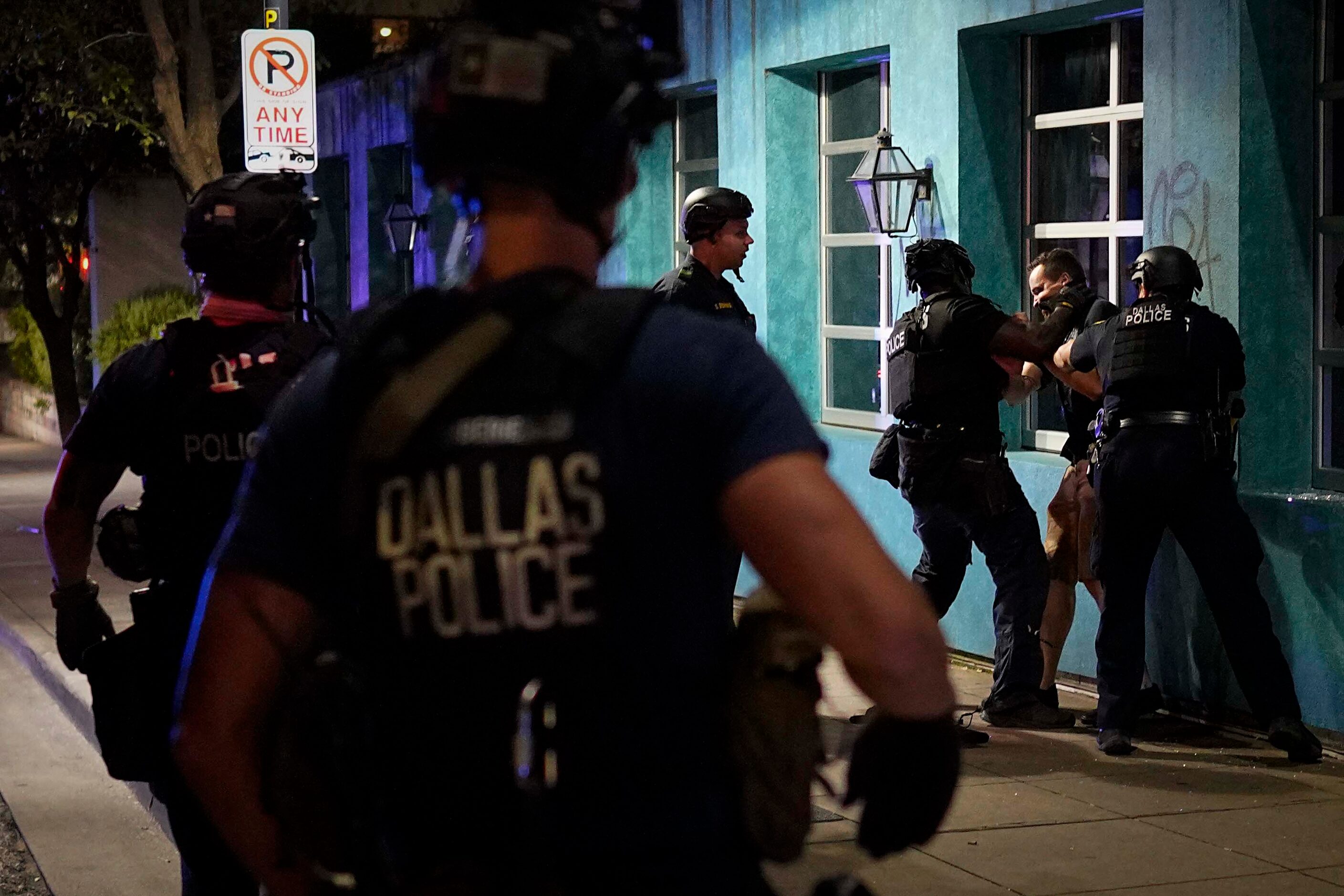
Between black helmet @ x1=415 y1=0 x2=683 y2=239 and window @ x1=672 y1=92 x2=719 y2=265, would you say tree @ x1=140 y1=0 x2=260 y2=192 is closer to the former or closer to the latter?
window @ x1=672 y1=92 x2=719 y2=265

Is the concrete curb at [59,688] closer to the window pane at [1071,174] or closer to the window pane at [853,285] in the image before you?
the window pane at [853,285]

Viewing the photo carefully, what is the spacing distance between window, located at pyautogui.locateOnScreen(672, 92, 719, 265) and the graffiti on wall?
14.6 ft

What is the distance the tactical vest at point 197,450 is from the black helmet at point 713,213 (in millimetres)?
3792

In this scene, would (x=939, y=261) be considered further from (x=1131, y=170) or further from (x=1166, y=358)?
(x=1131, y=170)

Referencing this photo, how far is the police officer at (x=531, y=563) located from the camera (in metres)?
1.90

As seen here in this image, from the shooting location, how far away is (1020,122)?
936 cm

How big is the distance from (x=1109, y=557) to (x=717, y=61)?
530cm

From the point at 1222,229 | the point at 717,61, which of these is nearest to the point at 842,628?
the point at 1222,229

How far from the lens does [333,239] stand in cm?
2177

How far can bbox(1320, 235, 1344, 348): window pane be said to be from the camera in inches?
296

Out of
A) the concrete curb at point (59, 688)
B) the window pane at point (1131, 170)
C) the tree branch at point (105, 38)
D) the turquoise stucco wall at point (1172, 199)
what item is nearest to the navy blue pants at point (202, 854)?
the concrete curb at point (59, 688)

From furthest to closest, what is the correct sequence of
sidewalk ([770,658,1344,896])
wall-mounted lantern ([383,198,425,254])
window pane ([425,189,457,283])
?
wall-mounted lantern ([383,198,425,254]) → window pane ([425,189,457,283]) → sidewalk ([770,658,1344,896])

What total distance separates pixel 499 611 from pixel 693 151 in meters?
10.8

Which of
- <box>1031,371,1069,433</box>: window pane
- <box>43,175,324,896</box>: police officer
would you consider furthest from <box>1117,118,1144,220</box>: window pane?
<box>43,175,324,896</box>: police officer
